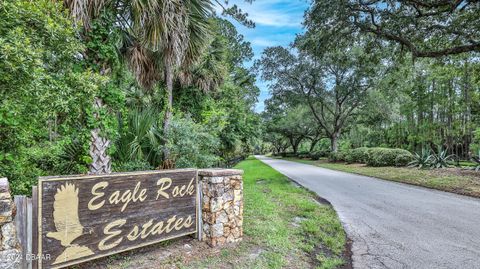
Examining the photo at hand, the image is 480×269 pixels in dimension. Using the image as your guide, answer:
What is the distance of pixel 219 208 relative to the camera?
376cm

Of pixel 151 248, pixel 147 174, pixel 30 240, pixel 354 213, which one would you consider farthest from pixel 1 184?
pixel 354 213

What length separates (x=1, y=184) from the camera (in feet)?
6.87

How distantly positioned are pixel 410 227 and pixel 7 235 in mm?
5698

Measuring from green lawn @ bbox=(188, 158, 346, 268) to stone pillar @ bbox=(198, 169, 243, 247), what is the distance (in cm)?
26

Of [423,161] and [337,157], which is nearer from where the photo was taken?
[423,161]

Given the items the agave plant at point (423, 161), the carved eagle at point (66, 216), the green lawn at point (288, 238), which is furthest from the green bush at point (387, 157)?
the carved eagle at point (66, 216)

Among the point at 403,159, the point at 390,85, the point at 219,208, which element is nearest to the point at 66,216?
the point at 219,208

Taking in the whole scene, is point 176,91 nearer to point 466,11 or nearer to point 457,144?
point 466,11

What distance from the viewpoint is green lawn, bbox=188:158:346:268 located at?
10.9ft

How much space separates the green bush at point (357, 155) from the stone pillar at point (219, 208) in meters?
16.9

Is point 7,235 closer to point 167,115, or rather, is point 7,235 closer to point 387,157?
point 167,115

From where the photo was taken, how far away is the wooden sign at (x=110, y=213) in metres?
2.52

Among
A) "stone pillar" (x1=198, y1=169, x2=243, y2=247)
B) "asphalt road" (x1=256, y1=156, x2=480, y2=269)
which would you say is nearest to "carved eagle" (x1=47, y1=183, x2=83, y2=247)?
"stone pillar" (x1=198, y1=169, x2=243, y2=247)

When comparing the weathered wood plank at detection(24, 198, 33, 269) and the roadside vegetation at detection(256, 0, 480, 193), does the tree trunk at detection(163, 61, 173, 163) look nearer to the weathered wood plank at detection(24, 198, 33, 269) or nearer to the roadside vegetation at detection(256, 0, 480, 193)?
the weathered wood plank at detection(24, 198, 33, 269)
